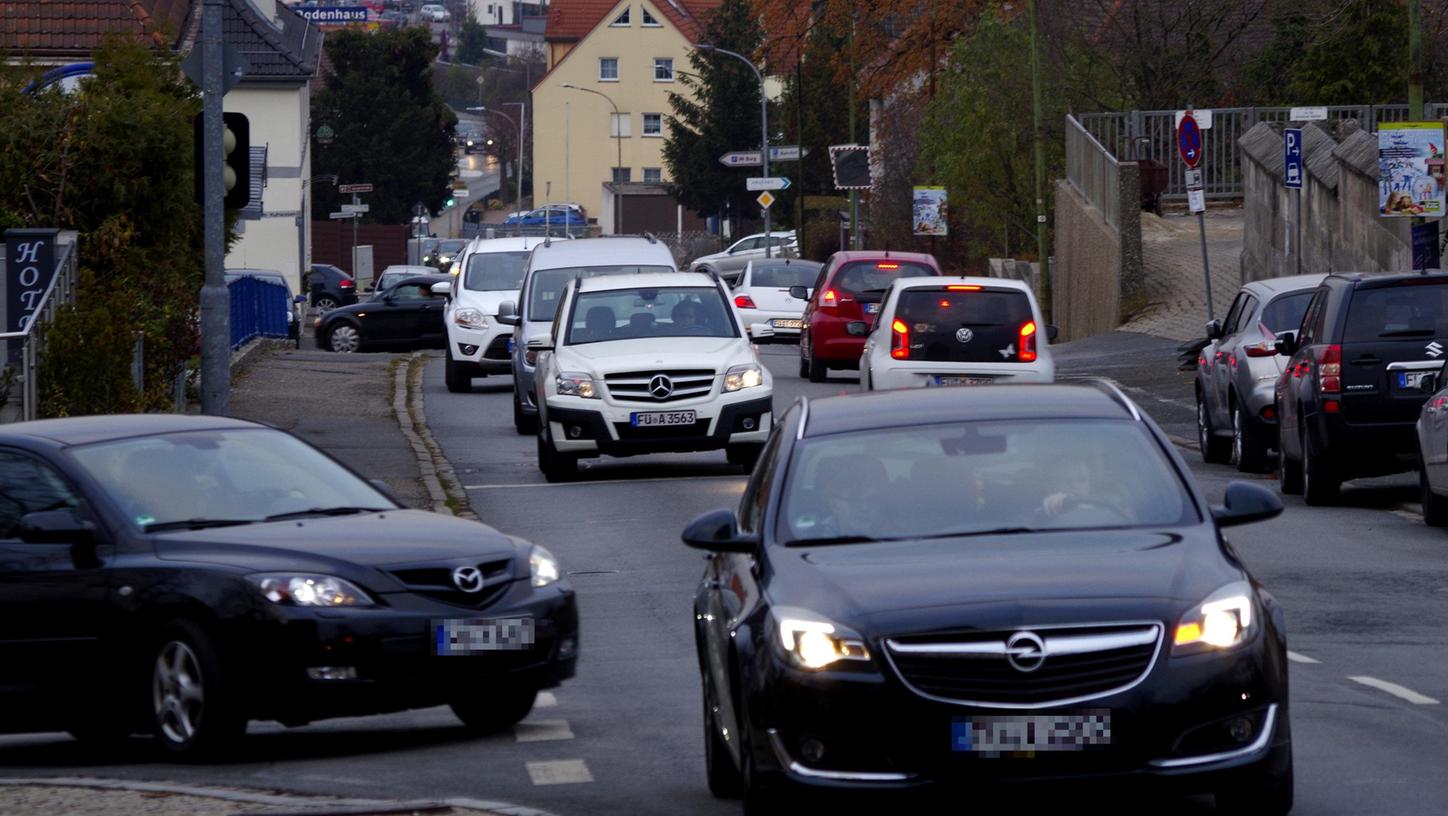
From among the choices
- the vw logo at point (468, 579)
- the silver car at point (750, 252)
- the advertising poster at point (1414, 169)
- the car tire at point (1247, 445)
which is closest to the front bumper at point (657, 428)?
the car tire at point (1247, 445)

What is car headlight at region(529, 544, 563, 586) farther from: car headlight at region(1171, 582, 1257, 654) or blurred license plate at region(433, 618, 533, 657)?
car headlight at region(1171, 582, 1257, 654)

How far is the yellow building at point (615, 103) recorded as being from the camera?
14150cm

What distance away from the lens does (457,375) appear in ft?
108

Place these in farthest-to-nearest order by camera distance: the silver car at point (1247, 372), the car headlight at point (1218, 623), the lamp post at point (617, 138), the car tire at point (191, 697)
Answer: the lamp post at point (617, 138) < the silver car at point (1247, 372) < the car tire at point (191, 697) < the car headlight at point (1218, 623)

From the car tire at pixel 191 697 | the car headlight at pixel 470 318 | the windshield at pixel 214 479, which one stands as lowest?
the car tire at pixel 191 697

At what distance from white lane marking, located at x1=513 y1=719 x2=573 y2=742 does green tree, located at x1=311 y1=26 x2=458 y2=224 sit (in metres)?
87.6

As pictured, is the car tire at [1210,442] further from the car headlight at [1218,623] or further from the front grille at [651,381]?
the car headlight at [1218,623]

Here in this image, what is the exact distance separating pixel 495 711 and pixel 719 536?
2.41m

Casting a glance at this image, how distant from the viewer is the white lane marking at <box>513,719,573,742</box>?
9702 millimetres

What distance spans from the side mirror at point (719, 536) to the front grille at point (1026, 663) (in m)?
1.10

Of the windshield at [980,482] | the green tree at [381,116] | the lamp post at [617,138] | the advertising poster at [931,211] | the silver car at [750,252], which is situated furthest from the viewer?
the lamp post at [617,138]

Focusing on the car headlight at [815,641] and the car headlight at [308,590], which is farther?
the car headlight at [308,590]

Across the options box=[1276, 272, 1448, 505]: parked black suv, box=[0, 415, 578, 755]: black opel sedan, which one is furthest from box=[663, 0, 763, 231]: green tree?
box=[0, 415, 578, 755]: black opel sedan

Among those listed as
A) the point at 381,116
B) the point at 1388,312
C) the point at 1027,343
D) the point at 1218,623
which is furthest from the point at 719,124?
the point at 1218,623
